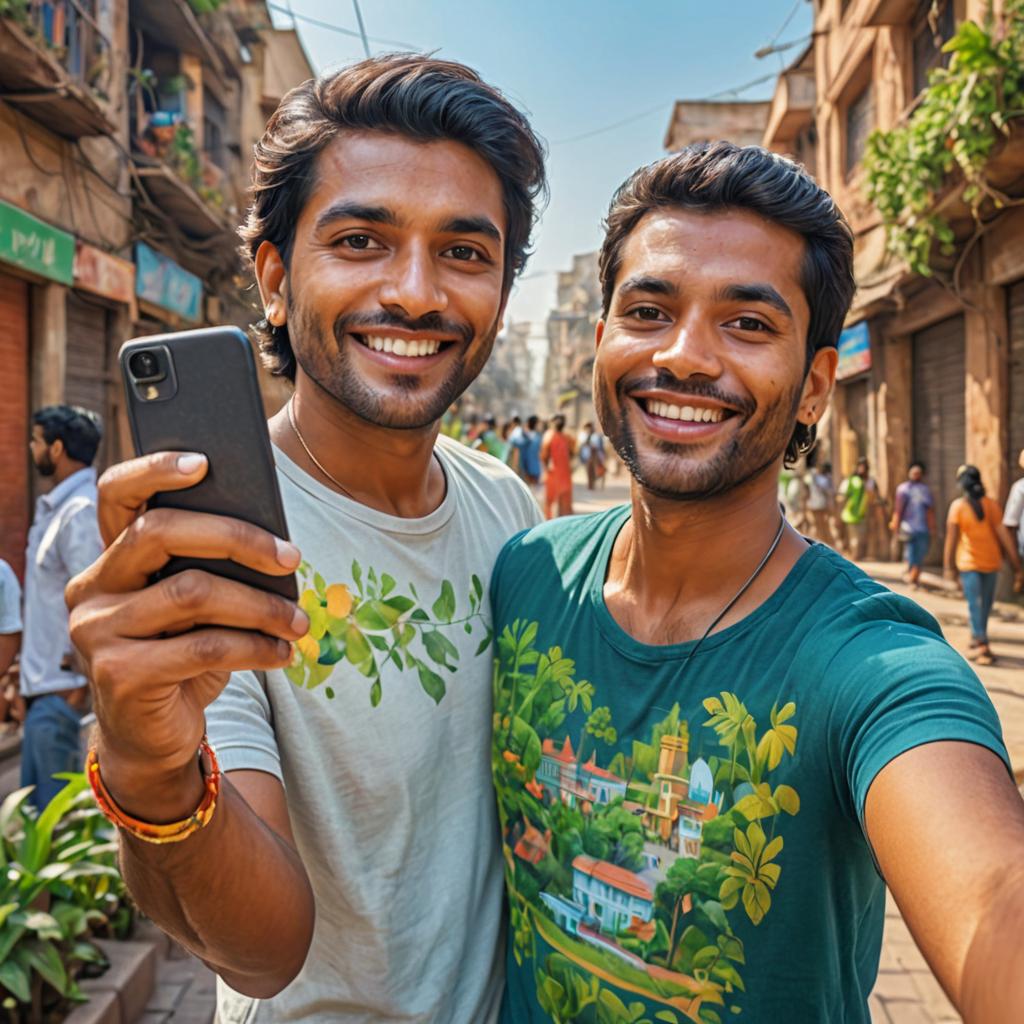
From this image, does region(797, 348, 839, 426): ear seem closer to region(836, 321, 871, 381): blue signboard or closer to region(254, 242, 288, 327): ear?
region(254, 242, 288, 327): ear

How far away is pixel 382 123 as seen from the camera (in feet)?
5.69

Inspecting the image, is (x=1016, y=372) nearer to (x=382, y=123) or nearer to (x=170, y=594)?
(x=382, y=123)

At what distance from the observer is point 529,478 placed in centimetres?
1579

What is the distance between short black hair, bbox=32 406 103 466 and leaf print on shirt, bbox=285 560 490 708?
3568 millimetres

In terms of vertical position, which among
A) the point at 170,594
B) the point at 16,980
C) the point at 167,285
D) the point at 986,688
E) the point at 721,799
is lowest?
the point at 16,980

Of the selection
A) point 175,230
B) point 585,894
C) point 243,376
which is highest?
point 175,230

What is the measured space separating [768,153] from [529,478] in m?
14.2

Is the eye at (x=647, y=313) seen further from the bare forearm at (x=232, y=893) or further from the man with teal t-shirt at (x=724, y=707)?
the bare forearm at (x=232, y=893)

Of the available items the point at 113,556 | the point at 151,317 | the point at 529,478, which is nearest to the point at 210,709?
the point at 113,556

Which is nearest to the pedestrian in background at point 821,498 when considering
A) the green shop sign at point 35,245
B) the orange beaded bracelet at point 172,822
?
the green shop sign at point 35,245

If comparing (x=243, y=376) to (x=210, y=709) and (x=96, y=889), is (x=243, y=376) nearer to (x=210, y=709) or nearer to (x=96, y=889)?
(x=210, y=709)

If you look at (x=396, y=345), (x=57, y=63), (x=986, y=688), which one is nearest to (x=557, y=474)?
(x=57, y=63)

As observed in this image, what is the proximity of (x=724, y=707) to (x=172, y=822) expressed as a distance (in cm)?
81

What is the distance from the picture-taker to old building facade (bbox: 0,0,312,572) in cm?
758
